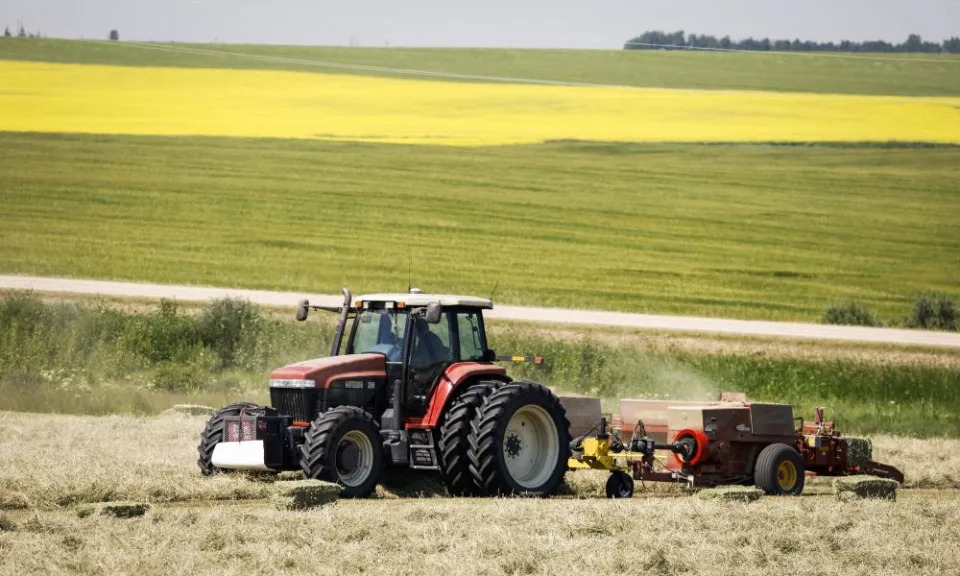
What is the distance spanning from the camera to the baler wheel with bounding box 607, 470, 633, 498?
1622 centimetres

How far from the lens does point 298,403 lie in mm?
15266

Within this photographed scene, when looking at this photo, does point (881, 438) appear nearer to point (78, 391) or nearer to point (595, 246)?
point (78, 391)

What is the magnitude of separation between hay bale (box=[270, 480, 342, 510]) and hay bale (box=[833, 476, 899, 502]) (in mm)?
5914

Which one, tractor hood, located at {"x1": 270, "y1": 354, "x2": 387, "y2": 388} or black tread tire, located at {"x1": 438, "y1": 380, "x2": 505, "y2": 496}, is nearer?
black tread tire, located at {"x1": 438, "y1": 380, "x2": 505, "y2": 496}

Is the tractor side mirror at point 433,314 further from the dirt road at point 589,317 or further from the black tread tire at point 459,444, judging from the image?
the dirt road at point 589,317

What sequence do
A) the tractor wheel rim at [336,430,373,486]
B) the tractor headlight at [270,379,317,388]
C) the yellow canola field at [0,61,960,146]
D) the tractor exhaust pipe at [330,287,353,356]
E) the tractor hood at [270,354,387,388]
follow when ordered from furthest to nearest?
the yellow canola field at [0,61,960,146], the tractor exhaust pipe at [330,287,353,356], the tractor hood at [270,354,387,388], the tractor headlight at [270,379,317,388], the tractor wheel rim at [336,430,373,486]

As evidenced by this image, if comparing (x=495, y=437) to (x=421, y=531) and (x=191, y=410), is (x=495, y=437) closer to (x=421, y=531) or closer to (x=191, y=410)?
(x=421, y=531)

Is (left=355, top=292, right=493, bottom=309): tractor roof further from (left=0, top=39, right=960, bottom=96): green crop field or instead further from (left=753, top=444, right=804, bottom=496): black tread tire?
(left=0, top=39, right=960, bottom=96): green crop field

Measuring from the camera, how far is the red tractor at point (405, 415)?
1483 cm

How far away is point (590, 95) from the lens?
82.3 metres

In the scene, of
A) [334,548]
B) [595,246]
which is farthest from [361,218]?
[334,548]

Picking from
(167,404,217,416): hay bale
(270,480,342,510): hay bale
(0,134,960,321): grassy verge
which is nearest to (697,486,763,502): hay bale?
(270,480,342,510): hay bale

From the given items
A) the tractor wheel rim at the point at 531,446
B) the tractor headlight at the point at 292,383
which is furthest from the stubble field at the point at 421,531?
the tractor headlight at the point at 292,383

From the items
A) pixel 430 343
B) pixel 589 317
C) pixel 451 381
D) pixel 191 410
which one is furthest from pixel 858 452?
pixel 589 317
